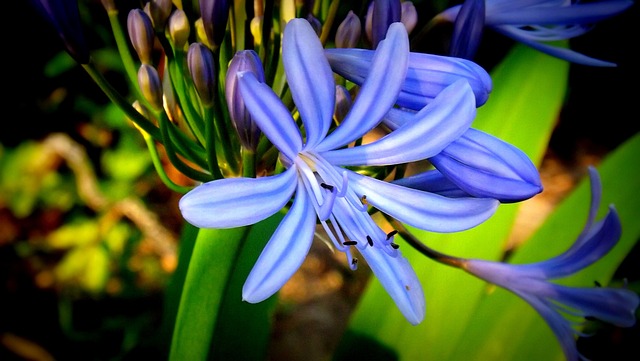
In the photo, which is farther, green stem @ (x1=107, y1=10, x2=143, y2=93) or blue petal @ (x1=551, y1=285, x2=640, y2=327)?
blue petal @ (x1=551, y1=285, x2=640, y2=327)

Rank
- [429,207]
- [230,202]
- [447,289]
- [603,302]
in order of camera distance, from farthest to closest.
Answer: [447,289], [603,302], [429,207], [230,202]

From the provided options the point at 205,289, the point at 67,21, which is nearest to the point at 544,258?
the point at 205,289

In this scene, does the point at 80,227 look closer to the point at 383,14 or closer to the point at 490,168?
the point at 383,14

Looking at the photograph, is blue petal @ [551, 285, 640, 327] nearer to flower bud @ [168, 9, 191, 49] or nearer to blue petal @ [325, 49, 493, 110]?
blue petal @ [325, 49, 493, 110]

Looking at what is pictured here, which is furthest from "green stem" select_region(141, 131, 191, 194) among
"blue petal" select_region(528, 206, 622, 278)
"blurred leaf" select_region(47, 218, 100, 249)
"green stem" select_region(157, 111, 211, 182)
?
"blurred leaf" select_region(47, 218, 100, 249)

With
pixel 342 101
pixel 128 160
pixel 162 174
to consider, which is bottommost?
pixel 128 160

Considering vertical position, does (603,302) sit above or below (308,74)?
below
